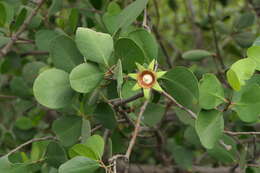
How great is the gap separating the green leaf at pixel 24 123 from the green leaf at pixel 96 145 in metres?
0.65

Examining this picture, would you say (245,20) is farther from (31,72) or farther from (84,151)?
(84,151)

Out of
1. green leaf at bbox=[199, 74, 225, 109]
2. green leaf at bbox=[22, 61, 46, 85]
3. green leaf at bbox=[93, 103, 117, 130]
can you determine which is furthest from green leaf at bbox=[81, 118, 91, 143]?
green leaf at bbox=[22, 61, 46, 85]

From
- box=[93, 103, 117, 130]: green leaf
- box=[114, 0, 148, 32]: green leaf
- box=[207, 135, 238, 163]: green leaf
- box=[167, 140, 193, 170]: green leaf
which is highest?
box=[114, 0, 148, 32]: green leaf

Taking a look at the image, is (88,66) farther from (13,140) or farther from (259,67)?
(13,140)

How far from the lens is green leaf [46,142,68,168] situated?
0.92 meters

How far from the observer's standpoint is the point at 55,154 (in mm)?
925

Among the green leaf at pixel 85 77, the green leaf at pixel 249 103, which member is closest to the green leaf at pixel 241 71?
the green leaf at pixel 249 103

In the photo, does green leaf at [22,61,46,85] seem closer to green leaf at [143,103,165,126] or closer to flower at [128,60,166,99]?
green leaf at [143,103,165,126]

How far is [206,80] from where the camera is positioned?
0.77 metres

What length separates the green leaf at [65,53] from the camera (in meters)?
0.85

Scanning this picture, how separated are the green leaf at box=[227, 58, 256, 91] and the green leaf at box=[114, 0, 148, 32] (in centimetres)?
Result: 22

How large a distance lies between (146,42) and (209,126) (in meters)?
0.20

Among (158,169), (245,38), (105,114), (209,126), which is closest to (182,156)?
(158,169)

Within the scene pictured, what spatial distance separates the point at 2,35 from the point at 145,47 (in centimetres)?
44
